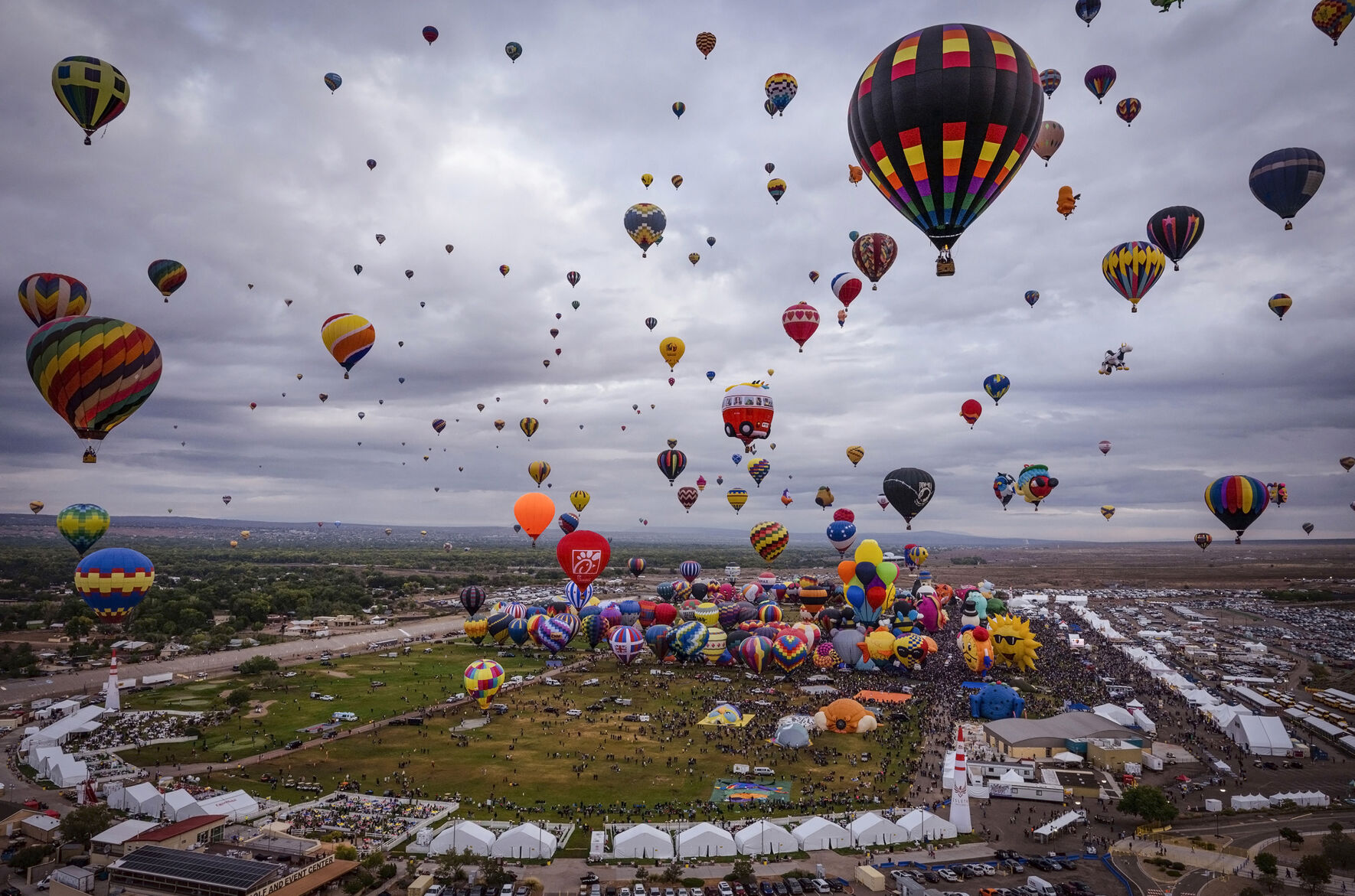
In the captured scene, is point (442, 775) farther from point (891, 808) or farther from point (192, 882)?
point (891, 808)

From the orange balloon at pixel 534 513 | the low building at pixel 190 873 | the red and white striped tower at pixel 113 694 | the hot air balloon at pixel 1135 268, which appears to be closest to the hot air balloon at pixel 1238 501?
the hot air balloon at pixel 1135 268

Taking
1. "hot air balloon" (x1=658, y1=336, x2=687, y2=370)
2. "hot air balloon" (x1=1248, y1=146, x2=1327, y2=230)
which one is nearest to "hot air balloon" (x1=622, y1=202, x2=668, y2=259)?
"hot air balloon" (x1=658, y1=336, x2=687, y2=370)

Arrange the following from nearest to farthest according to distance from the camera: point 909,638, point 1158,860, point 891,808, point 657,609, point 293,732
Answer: point 1158,860
point 891,808
point 293,732
point 909,638
point 657,609

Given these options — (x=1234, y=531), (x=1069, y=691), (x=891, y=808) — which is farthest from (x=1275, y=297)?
(x=891, y=808)

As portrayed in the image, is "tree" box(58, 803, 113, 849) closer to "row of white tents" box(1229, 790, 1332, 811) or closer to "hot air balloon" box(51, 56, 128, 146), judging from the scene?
"hot air balloon" box(51, 56, 128, 146)

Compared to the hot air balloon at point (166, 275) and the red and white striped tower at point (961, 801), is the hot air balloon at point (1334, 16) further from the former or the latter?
the hot air balloon at point (166, 275)

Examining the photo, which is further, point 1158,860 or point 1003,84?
point 1158,860
